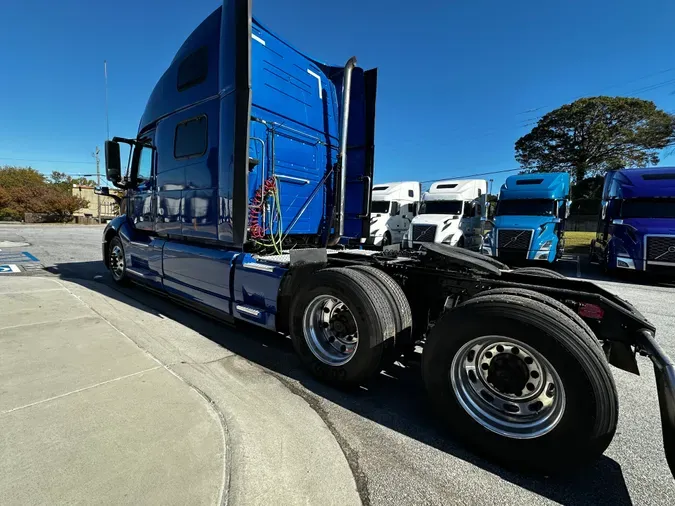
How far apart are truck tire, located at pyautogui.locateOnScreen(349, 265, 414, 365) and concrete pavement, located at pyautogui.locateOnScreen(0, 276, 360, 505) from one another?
886 millimetres

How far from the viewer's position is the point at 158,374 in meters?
3.06

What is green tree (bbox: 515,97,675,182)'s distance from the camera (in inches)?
1201

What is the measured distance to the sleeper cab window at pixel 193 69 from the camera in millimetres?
Answer: 4246

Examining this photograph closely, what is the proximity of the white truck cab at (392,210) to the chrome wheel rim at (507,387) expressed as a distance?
1347 centimetres

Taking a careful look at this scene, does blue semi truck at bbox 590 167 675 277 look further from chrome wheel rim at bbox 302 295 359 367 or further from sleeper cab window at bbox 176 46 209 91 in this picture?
sleeper cab window at bbox 176 46 209 91

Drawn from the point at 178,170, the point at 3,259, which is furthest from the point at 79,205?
the point at 178,170

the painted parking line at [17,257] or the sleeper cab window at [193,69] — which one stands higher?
the sleeper cab window at [193,69]

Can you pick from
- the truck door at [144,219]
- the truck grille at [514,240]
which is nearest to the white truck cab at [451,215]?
the truck grille at [514,240]

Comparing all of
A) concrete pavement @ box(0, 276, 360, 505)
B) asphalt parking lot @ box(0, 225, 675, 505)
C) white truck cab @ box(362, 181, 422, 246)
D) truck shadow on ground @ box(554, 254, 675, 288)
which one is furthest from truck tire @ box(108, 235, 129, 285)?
truck shadow on ground @ box(554, 254, 675, 288)

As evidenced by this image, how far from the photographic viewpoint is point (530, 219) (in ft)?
39.5

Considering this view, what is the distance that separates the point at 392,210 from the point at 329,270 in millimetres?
13846

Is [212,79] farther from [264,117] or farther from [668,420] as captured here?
[668,420]

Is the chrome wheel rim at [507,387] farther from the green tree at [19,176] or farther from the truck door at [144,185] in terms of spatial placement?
the green tree at [19,176]

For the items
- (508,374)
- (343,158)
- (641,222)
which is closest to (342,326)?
(508,374)
